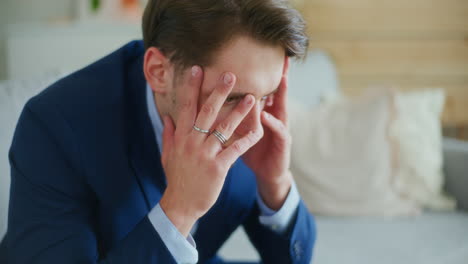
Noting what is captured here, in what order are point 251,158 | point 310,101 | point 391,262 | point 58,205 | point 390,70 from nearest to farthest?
point 58,205 → point 251,158 → point 391,262 → point 310,101 → point 390,70

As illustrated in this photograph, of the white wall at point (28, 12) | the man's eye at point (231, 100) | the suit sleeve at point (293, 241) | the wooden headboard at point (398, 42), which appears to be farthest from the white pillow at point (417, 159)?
the white wall at point (28, 12)

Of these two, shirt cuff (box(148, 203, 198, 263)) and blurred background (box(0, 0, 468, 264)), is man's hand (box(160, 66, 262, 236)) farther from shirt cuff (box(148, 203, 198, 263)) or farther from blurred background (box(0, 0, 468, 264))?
blurred background (box(0, 0, 468, 264))

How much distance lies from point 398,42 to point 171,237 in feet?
6.95

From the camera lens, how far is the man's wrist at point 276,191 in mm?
1091

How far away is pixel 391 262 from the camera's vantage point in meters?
1.49

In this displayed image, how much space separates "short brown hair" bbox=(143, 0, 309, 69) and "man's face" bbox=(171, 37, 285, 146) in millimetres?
16

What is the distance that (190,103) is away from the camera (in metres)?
0.92

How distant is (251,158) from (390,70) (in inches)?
67.8

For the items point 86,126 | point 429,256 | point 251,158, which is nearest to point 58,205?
point 86,126

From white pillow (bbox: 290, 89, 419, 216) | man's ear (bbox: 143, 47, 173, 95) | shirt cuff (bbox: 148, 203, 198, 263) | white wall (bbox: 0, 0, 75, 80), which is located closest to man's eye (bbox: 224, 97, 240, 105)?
man's ear (bbox: 143, 47, 173, 95)

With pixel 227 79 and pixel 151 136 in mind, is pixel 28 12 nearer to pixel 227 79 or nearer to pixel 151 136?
pixel 151 136

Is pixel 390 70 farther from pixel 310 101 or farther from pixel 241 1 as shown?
pixel 241 1

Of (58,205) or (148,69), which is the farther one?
(148,69)

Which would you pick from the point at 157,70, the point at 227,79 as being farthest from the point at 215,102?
the point at 157,70
